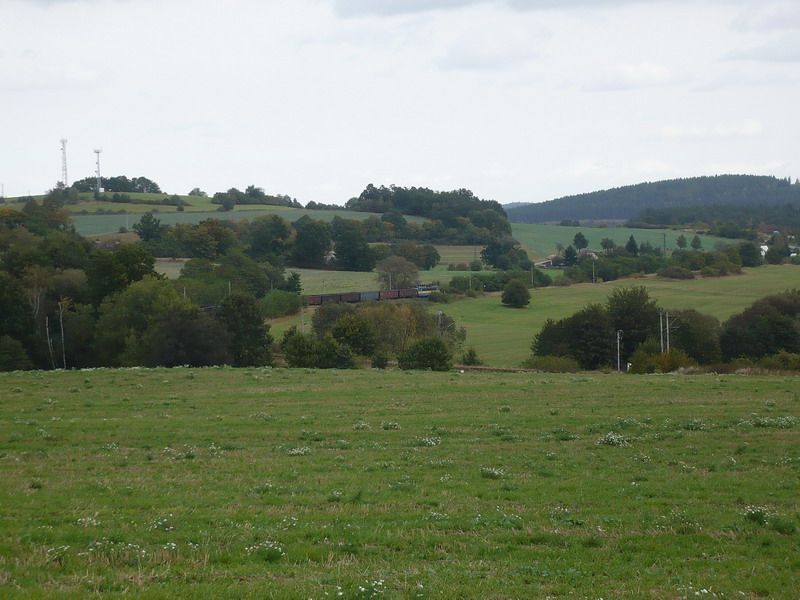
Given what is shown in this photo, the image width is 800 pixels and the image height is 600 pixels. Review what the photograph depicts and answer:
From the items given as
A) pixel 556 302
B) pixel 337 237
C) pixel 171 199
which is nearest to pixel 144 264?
pixel 556 302

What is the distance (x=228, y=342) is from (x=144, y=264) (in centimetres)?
1763

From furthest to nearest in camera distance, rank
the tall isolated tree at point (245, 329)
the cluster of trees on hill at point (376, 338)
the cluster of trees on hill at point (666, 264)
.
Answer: the cluster of trees on hill at point (666, 264)
the tall isolated tree at point (245, 329)
the cluster of trees on hill at point (376, 338)

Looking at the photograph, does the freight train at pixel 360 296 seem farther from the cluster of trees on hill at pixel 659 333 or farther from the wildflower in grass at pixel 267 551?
the wildflower in grass at pixel 267 551

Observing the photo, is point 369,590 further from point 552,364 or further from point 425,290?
point 425,290

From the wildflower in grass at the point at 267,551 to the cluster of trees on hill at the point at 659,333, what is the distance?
2153 inches

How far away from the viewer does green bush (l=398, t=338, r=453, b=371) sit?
59875mm

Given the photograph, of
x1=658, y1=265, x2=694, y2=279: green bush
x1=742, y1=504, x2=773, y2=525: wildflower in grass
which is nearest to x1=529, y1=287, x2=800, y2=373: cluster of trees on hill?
x1=658, y1=265, x2=694, y2=279: green bush

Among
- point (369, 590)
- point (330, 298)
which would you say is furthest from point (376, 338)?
point (369, 590)

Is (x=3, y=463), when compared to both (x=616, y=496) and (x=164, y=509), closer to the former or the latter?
(x=164, y=509)

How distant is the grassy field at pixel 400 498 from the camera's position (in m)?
9.59

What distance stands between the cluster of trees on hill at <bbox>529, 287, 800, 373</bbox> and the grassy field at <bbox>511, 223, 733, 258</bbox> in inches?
3452

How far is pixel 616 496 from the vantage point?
46.3 ft

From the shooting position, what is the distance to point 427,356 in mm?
60250


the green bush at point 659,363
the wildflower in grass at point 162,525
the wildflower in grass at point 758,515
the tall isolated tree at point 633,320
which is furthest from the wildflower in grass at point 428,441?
the tall isolated tree at point 633,320
